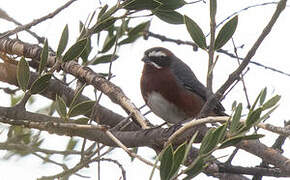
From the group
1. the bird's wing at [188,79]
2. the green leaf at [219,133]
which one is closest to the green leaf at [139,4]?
the green leaf at [219,133]

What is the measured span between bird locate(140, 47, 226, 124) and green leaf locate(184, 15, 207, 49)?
228cm

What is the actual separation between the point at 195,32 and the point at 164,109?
2.47 meters

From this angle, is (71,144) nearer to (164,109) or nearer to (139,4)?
(139,4)

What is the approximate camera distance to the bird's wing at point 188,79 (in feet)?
18.4

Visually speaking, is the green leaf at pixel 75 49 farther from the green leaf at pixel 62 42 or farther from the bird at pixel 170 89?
the bird at pixel 170 89

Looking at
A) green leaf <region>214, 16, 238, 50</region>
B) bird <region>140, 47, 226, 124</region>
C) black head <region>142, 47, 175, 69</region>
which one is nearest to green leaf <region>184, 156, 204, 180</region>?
green leaf <region>214, 16, 238, 50</region>

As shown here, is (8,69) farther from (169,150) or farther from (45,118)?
(169,150)

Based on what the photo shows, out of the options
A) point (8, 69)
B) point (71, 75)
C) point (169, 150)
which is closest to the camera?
point (169, 150)

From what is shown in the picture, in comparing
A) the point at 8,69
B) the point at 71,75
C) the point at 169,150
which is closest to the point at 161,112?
the point at 71,75

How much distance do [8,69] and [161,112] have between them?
6.32ft

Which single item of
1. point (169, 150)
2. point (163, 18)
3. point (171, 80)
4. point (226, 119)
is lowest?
point (169, 150)

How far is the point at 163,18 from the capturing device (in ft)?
10.9

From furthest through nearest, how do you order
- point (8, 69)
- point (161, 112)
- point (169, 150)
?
point (161, 112)
point (8, 69)
point (169, 150)

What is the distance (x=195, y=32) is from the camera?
2793 mm
